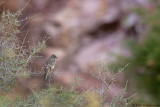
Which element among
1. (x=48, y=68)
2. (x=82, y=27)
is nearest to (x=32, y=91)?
(x=48, y=68)

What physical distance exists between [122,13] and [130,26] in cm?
62

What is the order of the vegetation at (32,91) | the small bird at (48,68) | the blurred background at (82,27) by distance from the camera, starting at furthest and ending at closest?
the blurred background at (82,27) < the small bird at (48,68) < the vegetation at (32,91)

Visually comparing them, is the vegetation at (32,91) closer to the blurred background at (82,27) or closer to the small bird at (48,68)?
the small bird at (48,68)

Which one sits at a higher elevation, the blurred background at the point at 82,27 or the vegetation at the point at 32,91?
the blurred background at the point at 82,27

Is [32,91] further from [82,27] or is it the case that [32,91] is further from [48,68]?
[82,27]

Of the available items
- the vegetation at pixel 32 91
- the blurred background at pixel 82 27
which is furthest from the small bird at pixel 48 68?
the blurred background at pixel 82 27

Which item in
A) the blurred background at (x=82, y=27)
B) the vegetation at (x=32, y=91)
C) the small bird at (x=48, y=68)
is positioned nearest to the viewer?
the vegetation at (x=32, y=91)

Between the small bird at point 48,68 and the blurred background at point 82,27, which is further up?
the blurred background at point 82,27

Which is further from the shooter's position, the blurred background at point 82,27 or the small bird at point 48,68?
the blurred background at point 82,27

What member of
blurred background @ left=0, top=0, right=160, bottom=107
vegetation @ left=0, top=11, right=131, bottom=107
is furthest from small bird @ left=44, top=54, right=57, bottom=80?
blurred background @ left=0, top=0, right=160, bottom=107

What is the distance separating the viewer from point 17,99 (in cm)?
513

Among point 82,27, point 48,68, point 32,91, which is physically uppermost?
point 82,27

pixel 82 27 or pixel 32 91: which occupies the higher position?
pixel 82 27

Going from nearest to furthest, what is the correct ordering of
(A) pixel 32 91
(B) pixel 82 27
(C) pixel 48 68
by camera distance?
1. (A) pixel 32 91
2. (C) pixel 48 68
3. (B) pixel 82 27
